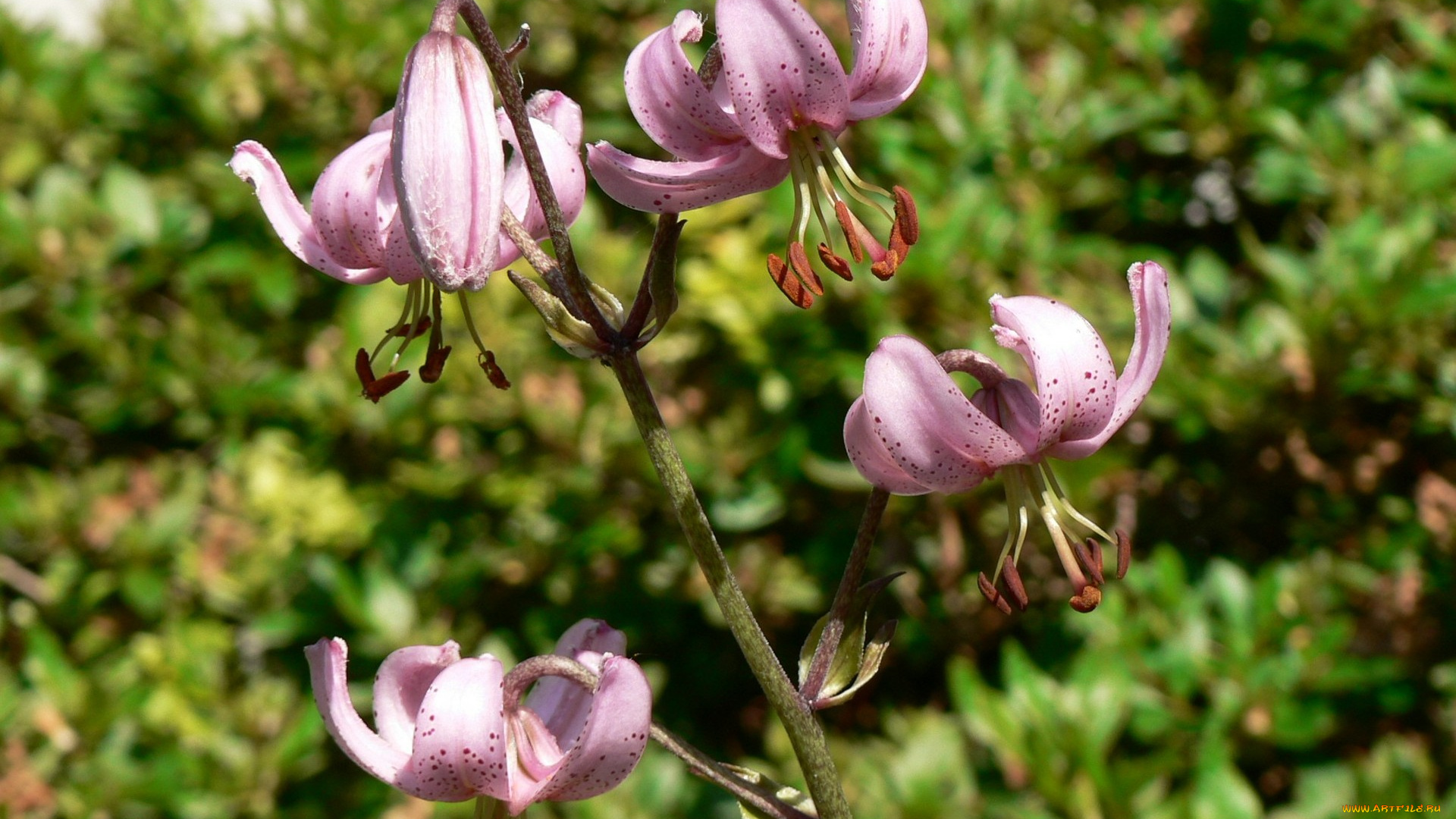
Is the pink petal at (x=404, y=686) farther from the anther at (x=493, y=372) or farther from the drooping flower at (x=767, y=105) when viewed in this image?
the drooping flower at (x=767, y=105)

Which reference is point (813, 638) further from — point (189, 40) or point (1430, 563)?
point (189, 40)

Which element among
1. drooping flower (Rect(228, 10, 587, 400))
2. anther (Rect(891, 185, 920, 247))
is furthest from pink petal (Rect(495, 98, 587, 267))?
anther (Rect(891, 185, 920, 247))

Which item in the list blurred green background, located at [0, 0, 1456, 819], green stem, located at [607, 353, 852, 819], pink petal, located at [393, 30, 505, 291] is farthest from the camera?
blurred green background, located at [0, 0, 1456, 819]

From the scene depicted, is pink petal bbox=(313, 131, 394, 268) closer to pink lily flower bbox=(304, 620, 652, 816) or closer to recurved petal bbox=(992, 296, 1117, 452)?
pink lily flower bbox=(304, 620, 652, 816)

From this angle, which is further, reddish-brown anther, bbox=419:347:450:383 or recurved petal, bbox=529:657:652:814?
reddish-brown anther, bbox=419:347:450:383

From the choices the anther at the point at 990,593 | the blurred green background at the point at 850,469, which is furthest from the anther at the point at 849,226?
the blurred green background at the point at 850,469

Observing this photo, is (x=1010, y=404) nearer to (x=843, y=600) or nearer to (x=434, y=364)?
(x=843, y=600)

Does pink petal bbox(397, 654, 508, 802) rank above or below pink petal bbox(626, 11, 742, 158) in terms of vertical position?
below
